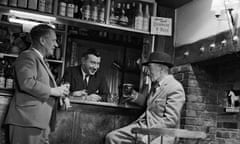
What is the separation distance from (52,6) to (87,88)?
3.16 ft

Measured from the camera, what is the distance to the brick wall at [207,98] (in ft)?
12.9

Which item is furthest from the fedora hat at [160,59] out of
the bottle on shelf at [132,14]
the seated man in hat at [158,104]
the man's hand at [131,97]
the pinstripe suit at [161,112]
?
the bottle on shelf at [132,14]

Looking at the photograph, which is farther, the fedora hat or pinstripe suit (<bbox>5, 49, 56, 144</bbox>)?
the fedora hat

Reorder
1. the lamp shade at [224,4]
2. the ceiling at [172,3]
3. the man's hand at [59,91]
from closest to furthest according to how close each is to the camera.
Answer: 1. the man's hand at [59,91]
2. the lamp shade at [224,4]
3. the ceiling at [172,3]

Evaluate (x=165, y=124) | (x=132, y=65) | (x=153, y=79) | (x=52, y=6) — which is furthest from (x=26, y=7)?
(x=132, y=65)

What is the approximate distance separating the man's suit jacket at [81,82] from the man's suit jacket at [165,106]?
56cm

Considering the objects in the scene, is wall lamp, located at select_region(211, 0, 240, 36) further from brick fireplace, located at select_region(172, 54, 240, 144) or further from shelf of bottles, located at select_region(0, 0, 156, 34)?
shelf of bottles, located at select_region(0, 0, 156, 34)

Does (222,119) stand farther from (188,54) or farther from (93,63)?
(93,63)

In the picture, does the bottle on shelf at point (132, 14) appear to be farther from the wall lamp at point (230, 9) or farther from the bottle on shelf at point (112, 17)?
the wall lamp at point (230, 9)

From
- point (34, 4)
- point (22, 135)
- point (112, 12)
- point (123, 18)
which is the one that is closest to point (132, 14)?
point (123, 18)

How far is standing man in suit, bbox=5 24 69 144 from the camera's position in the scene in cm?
260

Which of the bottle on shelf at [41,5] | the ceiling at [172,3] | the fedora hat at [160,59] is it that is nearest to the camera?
the fedora hat at [160,59]

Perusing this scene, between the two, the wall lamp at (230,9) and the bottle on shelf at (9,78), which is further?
the bottle on shelf at (9,78)

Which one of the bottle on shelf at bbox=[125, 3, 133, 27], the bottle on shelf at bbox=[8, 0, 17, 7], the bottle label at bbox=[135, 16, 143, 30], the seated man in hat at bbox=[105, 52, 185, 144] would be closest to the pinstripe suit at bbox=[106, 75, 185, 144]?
the seated man in hat at bbox=[105, 52, 185, 144]
